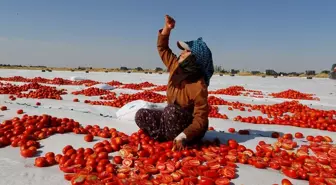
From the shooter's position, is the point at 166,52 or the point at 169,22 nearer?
the point at 169,22

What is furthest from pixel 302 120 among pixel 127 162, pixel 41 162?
pixel 41 162

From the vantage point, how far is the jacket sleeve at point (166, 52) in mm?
4484

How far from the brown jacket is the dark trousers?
0.47 ft

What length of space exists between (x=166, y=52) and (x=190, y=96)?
816 millimetres

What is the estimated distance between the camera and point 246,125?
23.0ft

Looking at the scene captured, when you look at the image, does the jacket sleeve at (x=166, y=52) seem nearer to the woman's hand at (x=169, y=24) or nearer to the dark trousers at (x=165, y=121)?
the woman's hand at (x=169, y=24)

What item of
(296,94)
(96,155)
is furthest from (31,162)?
(296,94)

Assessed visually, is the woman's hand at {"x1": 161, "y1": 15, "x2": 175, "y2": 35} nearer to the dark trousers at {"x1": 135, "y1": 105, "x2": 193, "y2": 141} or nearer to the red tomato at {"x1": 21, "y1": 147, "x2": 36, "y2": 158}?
the dark trousers at {"x1": 135, "y1": 105, "x2": 193, "y2": 141}

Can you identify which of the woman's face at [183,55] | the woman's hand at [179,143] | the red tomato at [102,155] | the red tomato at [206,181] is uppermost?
the woman's face at [183,55]

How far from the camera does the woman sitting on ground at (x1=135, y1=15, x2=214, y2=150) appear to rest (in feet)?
13.6

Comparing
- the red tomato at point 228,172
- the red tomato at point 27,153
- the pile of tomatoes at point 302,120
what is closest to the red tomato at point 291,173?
the red tomato at point 228,172

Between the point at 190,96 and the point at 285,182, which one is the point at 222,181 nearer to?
the point at 285,182

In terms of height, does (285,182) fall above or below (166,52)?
below

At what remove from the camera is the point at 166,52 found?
179 inches
